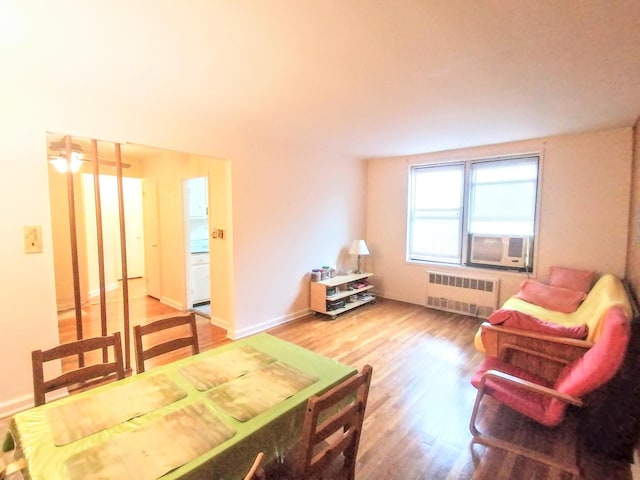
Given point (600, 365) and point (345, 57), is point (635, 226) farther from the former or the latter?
point (345, 57)

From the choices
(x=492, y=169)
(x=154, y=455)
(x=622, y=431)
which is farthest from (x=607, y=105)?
(x=154, y=455)

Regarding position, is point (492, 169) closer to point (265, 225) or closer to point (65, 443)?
point (265, 225)

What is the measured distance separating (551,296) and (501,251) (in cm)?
92

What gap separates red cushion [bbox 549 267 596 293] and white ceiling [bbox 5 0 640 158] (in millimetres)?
1630

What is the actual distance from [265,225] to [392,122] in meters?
1.91

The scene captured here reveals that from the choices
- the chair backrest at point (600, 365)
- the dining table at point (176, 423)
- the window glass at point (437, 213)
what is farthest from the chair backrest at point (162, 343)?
the window glass at point (437, 213)

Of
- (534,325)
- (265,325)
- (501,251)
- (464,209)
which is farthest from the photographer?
(464,209)

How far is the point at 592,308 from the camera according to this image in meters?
2.63

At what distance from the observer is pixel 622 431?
1791 mm

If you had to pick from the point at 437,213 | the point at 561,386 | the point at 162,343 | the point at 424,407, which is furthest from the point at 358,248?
the point at 162,343

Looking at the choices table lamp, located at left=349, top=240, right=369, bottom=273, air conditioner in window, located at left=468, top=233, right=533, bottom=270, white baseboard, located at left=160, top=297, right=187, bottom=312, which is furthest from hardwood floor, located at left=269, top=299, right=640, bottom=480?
white baseboard, located at left=160, top=297, right=187, bottom=312

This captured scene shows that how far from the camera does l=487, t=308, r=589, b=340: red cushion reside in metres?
2.15

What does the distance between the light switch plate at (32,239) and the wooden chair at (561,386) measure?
326 cm

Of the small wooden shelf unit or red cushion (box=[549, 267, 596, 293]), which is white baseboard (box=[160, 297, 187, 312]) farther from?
red cushion (box=[549, 267, 596, 293])
